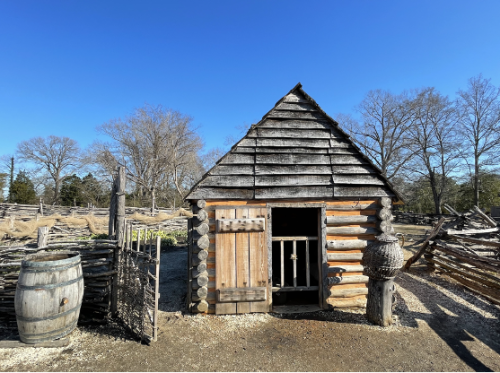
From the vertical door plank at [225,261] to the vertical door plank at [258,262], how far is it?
0.38m

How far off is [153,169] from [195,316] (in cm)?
2977

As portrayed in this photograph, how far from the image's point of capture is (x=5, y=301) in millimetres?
4672

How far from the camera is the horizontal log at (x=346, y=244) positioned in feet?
18.2

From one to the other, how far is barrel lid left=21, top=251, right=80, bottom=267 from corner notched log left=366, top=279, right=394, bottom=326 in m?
5.47

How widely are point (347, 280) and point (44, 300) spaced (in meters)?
5.56

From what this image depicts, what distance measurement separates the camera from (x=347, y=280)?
5.61m

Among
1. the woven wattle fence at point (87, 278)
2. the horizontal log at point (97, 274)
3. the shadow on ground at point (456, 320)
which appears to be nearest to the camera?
the shadow on ground at point (456, 320)

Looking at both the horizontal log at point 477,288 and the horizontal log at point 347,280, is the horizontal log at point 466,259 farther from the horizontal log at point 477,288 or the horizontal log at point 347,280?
the horizontal log at point 347,280

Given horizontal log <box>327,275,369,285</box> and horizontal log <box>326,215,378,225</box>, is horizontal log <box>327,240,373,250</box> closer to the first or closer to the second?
horizontal log <box>326,215,378,225</box>

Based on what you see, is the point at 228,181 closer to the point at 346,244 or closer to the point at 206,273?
the point at 206,273

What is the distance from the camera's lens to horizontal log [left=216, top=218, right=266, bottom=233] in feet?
17.3

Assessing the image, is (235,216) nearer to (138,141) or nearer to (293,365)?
(293,365)

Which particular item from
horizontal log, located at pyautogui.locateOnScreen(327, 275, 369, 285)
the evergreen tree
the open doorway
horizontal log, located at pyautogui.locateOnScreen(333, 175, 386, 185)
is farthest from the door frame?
the evergreen tree

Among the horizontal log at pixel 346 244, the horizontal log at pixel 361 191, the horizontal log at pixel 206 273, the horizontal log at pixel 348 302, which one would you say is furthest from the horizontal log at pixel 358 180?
the horizontal log at pixel 206 273
